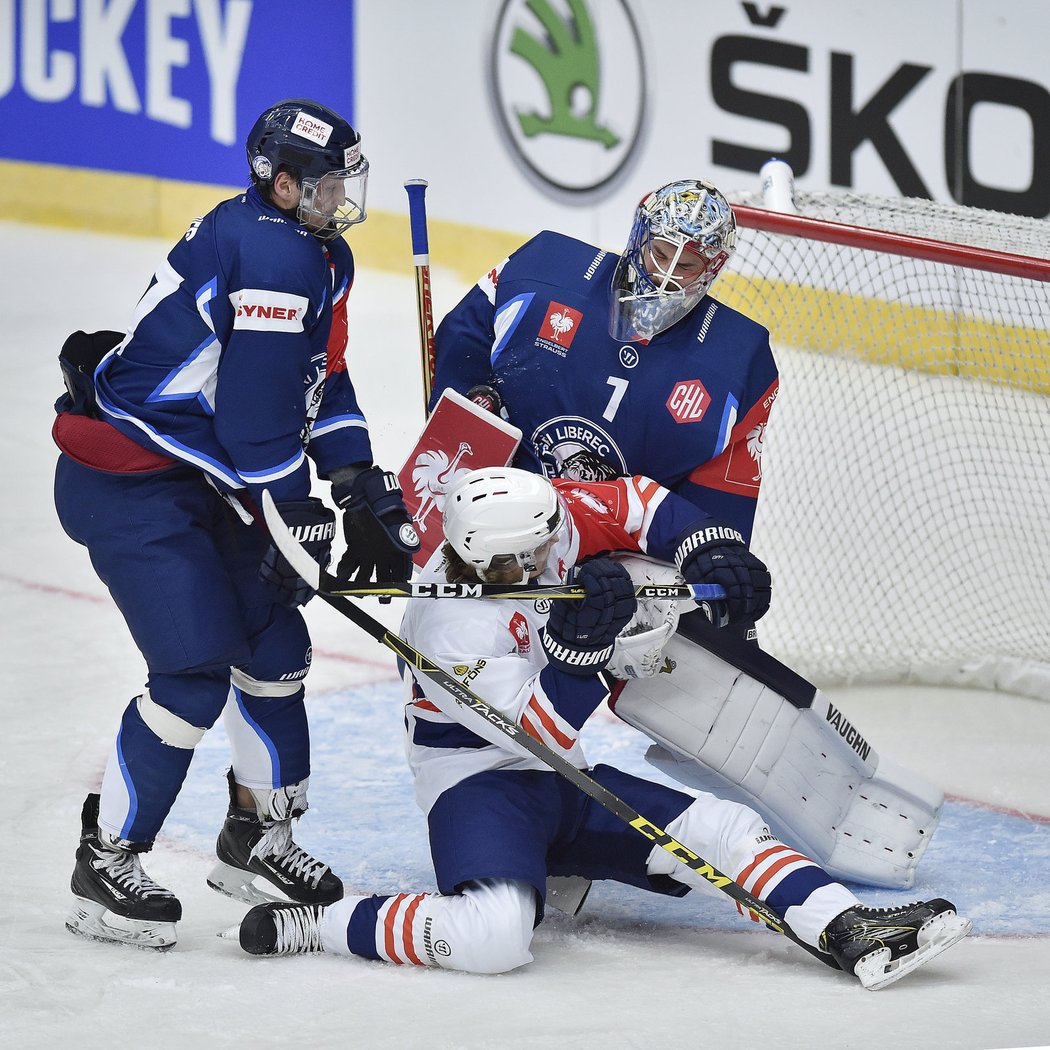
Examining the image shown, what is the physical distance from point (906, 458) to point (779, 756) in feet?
7.26

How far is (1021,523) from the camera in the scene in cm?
445

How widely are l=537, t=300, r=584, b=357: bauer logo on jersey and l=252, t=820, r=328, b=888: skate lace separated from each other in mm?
927

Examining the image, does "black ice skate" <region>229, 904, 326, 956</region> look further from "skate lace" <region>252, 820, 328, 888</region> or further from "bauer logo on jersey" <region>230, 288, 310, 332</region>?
"bauer logo on jersey" <region>230, 288, 310, 332</region>

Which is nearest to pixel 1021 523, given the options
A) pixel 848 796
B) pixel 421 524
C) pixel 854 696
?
pixel 854 696

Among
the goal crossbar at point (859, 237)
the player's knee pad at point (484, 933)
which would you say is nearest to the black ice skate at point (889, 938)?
the player's knee pad at point (484, 933)

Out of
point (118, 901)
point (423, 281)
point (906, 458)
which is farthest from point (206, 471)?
point (906, 458)

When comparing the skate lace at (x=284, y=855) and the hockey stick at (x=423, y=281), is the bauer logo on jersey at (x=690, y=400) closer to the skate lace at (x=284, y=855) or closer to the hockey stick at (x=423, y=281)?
the hockey stick at (x=423, y=281)

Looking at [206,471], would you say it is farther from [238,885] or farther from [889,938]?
[889,938]

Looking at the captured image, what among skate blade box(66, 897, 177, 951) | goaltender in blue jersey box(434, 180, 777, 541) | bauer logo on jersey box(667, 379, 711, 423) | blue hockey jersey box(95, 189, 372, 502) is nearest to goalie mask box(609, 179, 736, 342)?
goaltender in blue jersey box(434, 180, 777, 541)

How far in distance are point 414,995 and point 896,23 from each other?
5.35 m

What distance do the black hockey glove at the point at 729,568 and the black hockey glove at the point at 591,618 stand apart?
213 millimetres

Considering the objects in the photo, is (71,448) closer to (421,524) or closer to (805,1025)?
(421,524)

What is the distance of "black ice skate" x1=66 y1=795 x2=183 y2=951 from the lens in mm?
2371

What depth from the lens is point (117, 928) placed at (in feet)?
7.80
